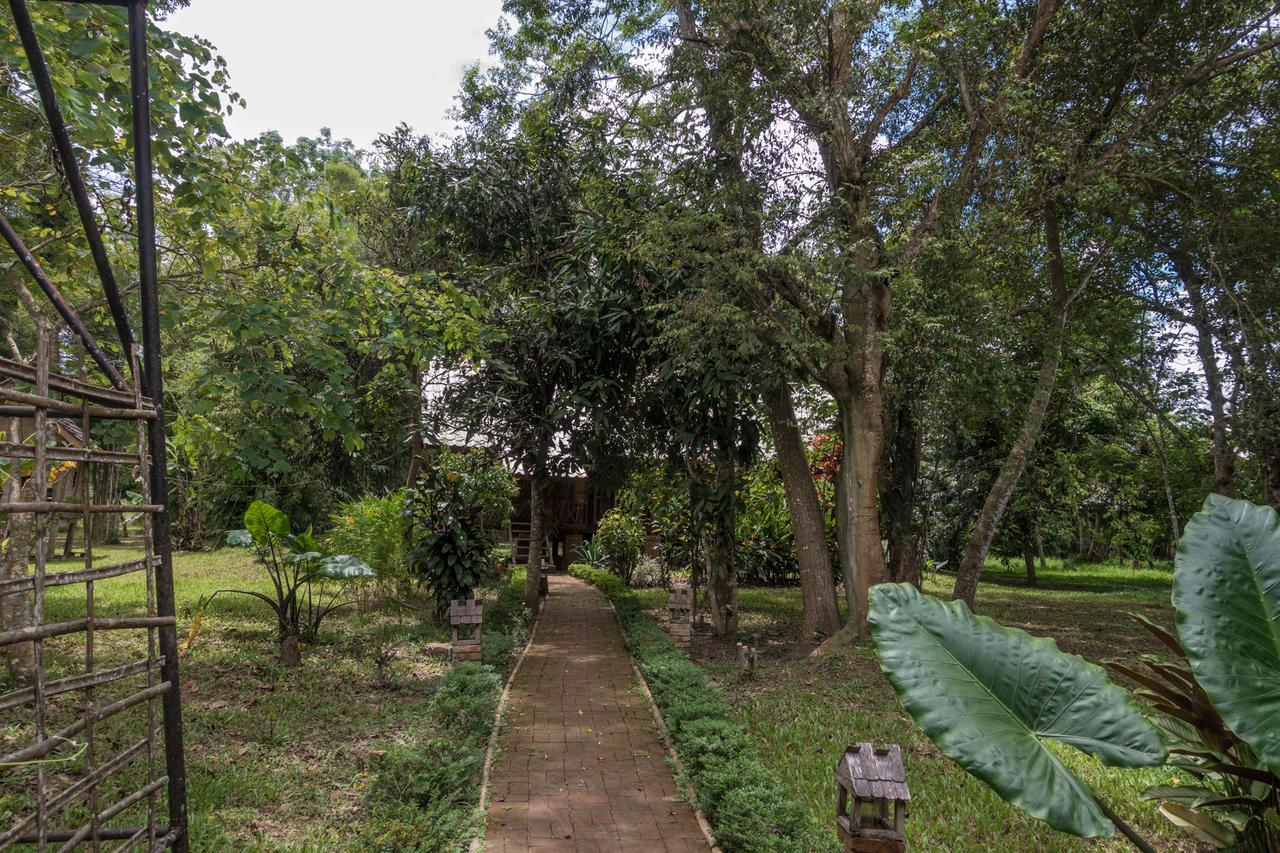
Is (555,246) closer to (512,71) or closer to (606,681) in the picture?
(512,71)

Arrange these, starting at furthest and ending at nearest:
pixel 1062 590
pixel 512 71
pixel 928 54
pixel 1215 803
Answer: pixel 1062 590 → pixel 512 71 → pixel 928 54 → pixel 1215 803

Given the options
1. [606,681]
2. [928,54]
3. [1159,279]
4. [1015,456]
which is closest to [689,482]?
[606,681]

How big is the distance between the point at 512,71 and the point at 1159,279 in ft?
32.0

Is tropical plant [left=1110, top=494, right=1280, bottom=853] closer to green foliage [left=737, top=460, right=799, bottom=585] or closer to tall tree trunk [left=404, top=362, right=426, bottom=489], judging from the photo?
tall tree trunk [left=404, top=362, right=426, bottom=489]

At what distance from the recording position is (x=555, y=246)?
36.4ft

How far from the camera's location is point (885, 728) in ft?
18.8

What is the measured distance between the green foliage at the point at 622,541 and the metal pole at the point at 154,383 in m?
12.9

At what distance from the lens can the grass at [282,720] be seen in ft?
13.2

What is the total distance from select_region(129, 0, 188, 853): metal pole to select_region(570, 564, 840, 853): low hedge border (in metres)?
2.46

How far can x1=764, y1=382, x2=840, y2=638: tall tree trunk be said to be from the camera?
29.5 ft

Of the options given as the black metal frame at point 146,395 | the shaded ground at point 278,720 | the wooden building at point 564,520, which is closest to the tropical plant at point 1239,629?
the black metal frame at point 146,395

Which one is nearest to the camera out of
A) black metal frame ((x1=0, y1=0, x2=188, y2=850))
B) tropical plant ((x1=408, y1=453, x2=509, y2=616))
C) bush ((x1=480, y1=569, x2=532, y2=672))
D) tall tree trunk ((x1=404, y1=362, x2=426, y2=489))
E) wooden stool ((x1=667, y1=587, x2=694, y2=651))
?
black metal frame ((x1=0, y1=0, x2=188, y2=850))

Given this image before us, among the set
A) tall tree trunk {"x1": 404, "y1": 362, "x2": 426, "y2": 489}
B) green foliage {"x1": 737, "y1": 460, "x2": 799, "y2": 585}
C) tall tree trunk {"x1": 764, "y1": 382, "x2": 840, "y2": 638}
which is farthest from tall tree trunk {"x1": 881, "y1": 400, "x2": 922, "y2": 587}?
tall tree trunk {"x1": 404, "y1": 362, "x2": 426, "y2": 489}

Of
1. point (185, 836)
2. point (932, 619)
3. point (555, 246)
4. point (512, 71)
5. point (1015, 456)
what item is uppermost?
point (512, 71)
